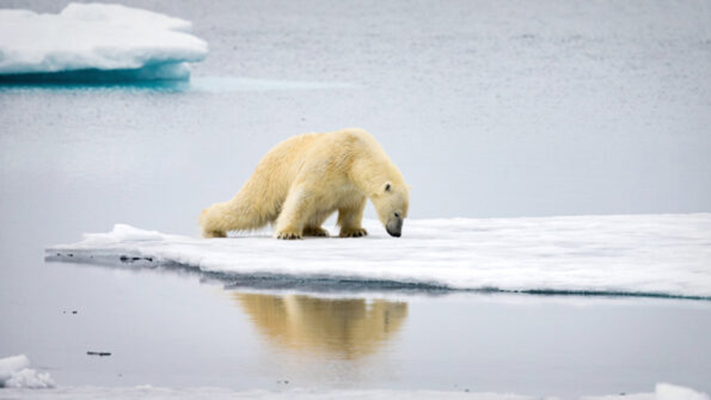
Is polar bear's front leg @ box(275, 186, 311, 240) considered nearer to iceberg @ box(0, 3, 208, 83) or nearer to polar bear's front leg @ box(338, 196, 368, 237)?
polar bear's front leg @ box(338, 196, 368, 237)

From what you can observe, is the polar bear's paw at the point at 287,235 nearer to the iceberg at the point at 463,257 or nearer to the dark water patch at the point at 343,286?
the iceberg at the point at 463,257

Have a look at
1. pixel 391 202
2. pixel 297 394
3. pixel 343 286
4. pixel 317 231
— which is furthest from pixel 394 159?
pixel 297 394

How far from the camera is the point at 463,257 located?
7.39 meters

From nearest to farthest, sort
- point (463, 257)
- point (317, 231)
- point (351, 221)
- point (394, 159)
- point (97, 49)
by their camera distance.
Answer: point (463, 257) < point (351, 221) < point (317, 231) < point (394, 159) < point (97, 49)

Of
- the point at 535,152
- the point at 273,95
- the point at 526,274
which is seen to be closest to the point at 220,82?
the point at 273,95

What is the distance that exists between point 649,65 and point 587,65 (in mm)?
1456

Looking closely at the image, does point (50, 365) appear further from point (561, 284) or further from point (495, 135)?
point (495, 135)

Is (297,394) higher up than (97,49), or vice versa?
(97,49)

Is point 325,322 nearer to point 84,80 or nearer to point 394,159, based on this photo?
point 394,159

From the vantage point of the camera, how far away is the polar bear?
8141 mm

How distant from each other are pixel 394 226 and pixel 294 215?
2.11 feet

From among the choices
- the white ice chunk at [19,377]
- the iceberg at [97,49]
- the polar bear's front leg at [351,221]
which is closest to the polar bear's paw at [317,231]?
the polar bear's front leg at [351,221]

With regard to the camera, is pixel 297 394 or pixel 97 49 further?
pixel 97 49

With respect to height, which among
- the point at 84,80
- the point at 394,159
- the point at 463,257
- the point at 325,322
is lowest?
the point at 325,322
